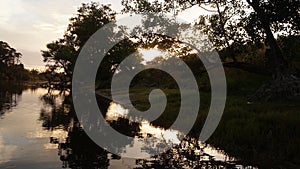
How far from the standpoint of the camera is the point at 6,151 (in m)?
14.1

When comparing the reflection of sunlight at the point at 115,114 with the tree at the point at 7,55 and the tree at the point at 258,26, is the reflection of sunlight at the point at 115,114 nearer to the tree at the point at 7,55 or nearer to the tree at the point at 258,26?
the tree at the point at 258,26

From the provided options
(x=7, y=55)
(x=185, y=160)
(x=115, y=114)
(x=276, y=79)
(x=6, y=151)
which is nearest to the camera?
(x=185, y=160)

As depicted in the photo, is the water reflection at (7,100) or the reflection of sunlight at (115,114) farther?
the water reflection at (7,100)

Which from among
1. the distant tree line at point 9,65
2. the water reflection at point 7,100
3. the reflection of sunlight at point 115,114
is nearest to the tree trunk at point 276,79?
the reflection of sunlight at point 115,114

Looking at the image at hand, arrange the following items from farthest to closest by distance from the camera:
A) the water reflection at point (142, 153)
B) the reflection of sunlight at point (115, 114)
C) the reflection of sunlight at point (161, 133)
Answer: the reflection of sunlight at point (115, 114) → the reflection of sunlight at point (161, 133) → the water reflection at point (142, 153)

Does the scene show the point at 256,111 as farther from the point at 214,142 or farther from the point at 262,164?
the point at 262,164

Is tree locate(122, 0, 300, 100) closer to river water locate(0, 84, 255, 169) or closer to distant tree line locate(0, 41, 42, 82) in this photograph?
river water locate(0, 84, 255, 169)

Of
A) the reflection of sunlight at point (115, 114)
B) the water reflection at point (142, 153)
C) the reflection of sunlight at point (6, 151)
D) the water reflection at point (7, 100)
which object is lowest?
the reflection of sunlight at point (6, 151)

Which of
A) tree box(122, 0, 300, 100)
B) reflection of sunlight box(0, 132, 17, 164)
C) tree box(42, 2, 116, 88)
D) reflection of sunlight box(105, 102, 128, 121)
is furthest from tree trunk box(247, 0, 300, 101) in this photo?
tree box(42, 2, 116, 88)

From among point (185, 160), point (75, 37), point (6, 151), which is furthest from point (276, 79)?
point (75, 37)

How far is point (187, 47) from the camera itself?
27391 mm

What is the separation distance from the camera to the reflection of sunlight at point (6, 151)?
12.7 metres

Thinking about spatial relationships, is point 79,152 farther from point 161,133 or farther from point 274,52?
point 274,52

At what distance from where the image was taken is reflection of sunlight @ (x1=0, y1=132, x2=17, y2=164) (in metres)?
12.7
